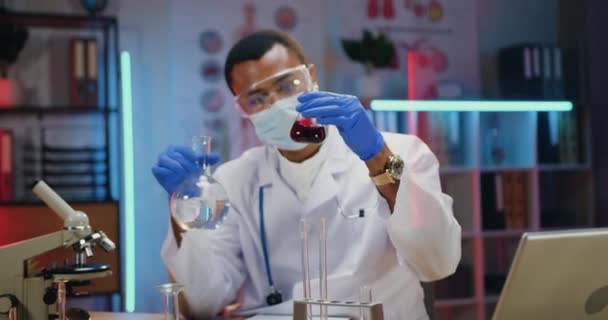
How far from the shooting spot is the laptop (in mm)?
1093

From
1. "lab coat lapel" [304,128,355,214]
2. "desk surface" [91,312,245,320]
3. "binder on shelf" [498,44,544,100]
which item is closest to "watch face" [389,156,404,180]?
"lab coat lapel" [304,128,355,214]

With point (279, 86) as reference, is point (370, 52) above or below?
above

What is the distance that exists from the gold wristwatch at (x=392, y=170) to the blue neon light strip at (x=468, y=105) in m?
1.78

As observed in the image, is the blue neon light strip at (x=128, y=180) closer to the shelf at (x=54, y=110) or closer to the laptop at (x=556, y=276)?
the shelf at (x=54, y=110)

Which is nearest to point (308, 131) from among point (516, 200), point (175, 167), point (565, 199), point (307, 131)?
point (307, 131)

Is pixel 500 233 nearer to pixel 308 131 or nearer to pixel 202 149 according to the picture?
pixel 308 131

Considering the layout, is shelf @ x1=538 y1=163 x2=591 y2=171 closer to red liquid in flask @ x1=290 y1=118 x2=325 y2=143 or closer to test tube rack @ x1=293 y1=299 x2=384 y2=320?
red liquid in flask @ x1=290 y1=118 x2=325 y2=143

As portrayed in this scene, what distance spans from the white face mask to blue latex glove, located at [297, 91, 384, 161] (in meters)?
0.28

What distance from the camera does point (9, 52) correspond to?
3.37 meters

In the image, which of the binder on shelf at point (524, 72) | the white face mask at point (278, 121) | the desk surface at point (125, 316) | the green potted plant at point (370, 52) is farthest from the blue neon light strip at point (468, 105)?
the desk surface at point (125, 316)

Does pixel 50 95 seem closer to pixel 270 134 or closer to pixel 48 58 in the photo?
pixel 48 58

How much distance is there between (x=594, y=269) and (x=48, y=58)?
9.98 feet

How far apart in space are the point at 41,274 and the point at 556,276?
102 centimetres

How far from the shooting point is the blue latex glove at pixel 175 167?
1763 mm
